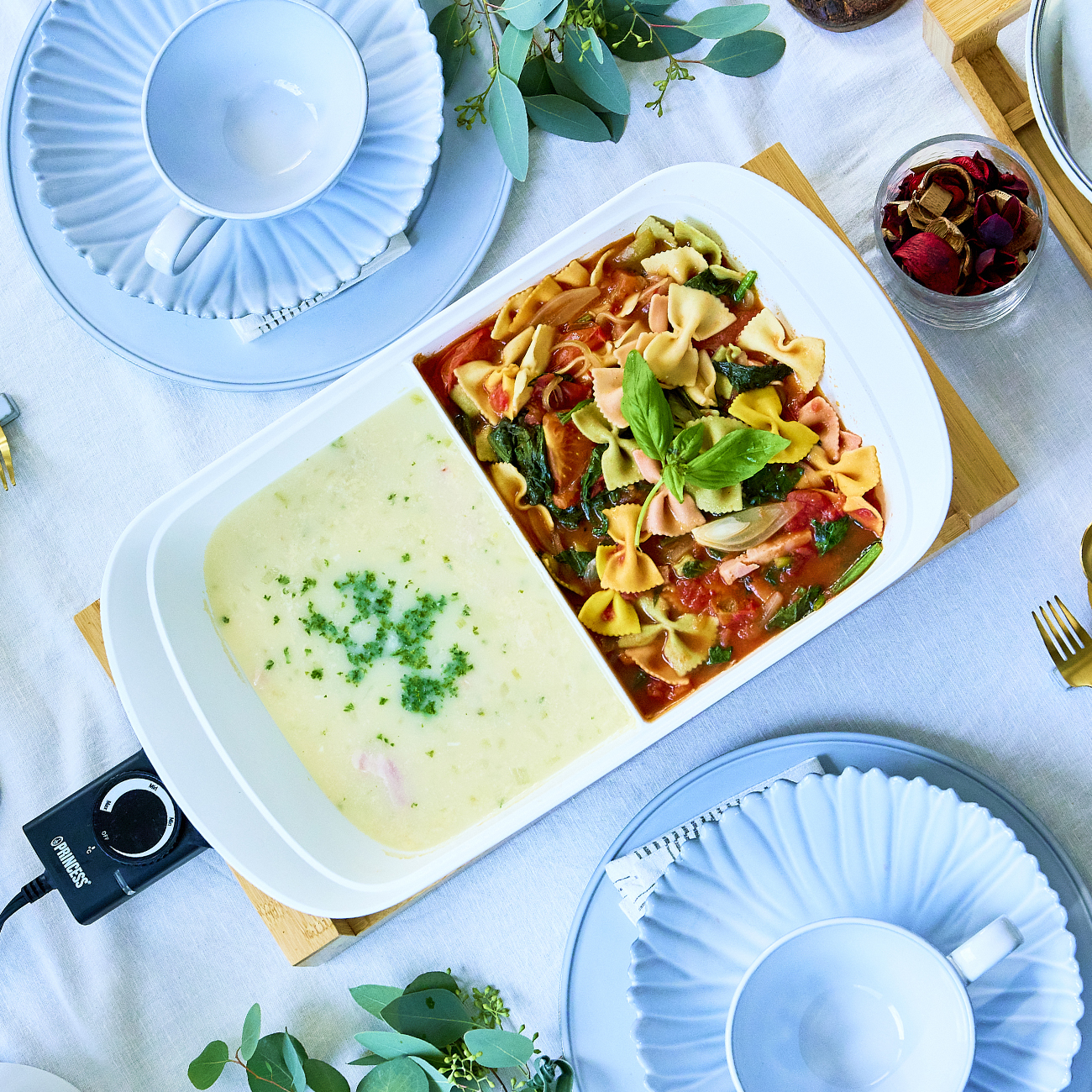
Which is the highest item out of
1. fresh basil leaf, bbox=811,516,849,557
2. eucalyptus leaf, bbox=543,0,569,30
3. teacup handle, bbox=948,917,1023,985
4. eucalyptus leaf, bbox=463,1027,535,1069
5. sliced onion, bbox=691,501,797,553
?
eucalyptus leaf, bbox=543,0,569,30

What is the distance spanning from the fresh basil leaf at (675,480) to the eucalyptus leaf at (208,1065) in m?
1.21

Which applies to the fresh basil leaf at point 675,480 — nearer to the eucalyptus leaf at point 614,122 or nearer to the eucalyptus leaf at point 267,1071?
the eucalyptus leaf at point 614,122

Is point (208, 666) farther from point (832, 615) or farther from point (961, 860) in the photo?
point (961, 860)

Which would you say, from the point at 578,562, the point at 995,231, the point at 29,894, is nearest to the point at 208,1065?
the point at 29,894

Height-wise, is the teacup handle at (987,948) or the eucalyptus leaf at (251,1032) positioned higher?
the eucalyptus leaf at (251,1032)

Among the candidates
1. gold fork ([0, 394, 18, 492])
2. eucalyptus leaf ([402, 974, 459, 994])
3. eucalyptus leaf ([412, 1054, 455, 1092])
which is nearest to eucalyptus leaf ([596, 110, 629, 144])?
gold fork ([0, 394, 18, 492])

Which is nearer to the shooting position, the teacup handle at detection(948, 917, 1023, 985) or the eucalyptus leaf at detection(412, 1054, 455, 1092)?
the teacup handle at detection(948, 917, 1023, 985)

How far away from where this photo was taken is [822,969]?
4.56ft

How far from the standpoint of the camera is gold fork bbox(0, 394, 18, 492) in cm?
167

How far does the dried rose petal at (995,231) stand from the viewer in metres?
1.36

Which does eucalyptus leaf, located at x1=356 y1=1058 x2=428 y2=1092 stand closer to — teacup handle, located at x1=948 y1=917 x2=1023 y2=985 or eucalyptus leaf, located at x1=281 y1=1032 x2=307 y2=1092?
eucalyptus leaf, located at x1=281 y1=1032 x2=307 y2=1092

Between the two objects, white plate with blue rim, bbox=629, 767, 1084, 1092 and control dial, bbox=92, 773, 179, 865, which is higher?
control dial, bbox=92, 773, 179, 865

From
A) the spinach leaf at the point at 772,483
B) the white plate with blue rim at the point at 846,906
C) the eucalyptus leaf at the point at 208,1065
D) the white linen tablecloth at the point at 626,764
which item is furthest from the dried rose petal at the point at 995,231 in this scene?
the eucalyptus leaf at the point at 208,1065

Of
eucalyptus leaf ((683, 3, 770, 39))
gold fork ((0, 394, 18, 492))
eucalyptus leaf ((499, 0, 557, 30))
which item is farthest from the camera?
gold fork ((0, 394, 18, 492))
